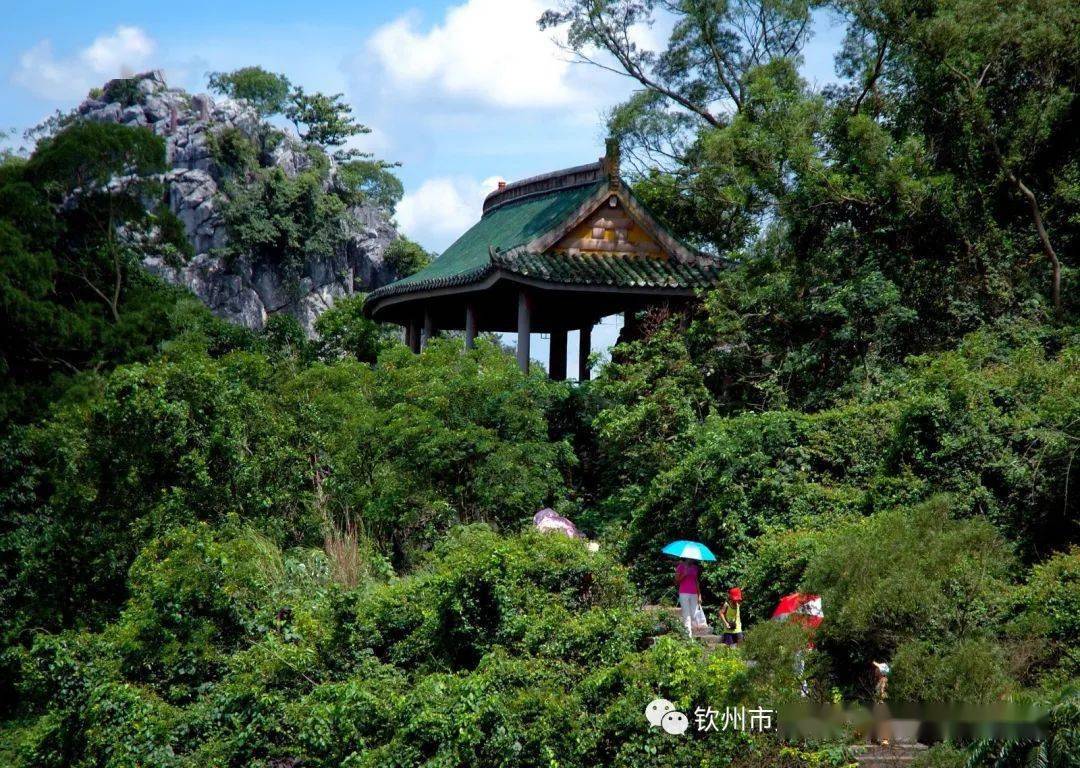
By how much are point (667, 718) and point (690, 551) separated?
355 cm

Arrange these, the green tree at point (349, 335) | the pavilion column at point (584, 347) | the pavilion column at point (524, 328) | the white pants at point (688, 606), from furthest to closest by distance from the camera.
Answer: the green tree at point (349, 335) < the pavilion column at point (584, 347) < the pavilion column at point (524, 328) < the white pants at point (688, 606)

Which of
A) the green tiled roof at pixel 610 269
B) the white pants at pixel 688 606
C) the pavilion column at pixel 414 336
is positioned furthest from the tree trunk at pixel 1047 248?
the pavilion column at pixel 414 336

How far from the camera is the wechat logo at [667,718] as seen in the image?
7.04 metres

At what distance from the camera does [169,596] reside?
9.22 meters

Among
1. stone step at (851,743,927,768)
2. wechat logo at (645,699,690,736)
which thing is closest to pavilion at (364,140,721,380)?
wechat logo at (645,699,690,736)

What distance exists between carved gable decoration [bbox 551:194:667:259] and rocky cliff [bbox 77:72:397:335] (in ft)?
95.9

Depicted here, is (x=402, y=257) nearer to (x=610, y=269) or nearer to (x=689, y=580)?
(x=610, y=269)

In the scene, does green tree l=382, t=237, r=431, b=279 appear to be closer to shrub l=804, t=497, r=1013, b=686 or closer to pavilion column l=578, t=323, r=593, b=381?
pavilion column l=578, t=323, r=593, b=381

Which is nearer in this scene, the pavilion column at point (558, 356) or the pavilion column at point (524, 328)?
the pavilion column at point (524, 328)

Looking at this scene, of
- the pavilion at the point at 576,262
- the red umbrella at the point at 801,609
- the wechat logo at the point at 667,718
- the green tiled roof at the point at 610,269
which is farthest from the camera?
the pavilion at the point at 576,262

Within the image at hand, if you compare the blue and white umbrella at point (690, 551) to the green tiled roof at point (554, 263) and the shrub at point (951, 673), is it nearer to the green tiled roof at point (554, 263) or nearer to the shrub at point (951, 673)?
the shrub at point (951, 673)

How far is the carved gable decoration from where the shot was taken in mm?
14891

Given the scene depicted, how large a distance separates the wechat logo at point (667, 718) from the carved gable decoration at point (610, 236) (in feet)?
28.0

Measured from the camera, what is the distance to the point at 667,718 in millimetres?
7062
